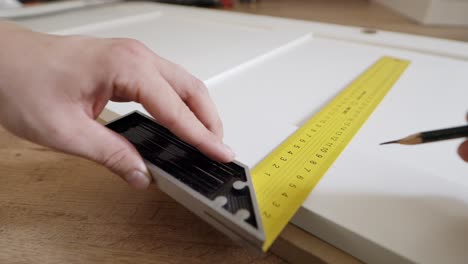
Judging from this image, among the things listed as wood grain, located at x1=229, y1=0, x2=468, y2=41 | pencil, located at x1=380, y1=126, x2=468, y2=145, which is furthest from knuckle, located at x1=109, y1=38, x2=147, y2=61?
wood grain, located at x1=229, y1=0, x2=468, y2=41

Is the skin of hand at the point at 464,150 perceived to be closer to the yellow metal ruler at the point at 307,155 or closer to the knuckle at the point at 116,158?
the yellow metal ruler at the point at 307,155

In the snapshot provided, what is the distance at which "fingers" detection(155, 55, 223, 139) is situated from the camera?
39cm

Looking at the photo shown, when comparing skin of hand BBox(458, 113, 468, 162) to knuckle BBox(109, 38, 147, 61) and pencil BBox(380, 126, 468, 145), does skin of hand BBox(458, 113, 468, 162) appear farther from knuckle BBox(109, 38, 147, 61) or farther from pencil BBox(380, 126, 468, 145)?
knuckle BBox(109, 38, 147, 61)

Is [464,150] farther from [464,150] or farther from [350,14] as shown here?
[350,14]

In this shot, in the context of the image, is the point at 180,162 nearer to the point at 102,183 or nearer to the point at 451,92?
the point at 102,183

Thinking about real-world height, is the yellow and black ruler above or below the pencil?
below

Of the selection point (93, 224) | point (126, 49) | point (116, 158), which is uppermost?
point (126, 49)

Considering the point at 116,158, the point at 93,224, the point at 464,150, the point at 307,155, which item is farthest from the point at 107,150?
the point at 464,150

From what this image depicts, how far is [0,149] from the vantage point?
1.74 ft

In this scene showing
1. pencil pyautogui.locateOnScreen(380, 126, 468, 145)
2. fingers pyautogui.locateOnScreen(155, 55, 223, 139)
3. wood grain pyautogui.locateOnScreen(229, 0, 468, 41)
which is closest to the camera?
pencil pyautogui.locateOnScreen(380, 126, 468, 145)

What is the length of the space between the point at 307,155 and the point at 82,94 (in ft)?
0.98

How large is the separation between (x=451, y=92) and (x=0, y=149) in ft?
2.96

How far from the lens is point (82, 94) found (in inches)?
13.0

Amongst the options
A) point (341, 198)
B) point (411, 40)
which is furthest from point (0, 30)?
point (411, 40)
